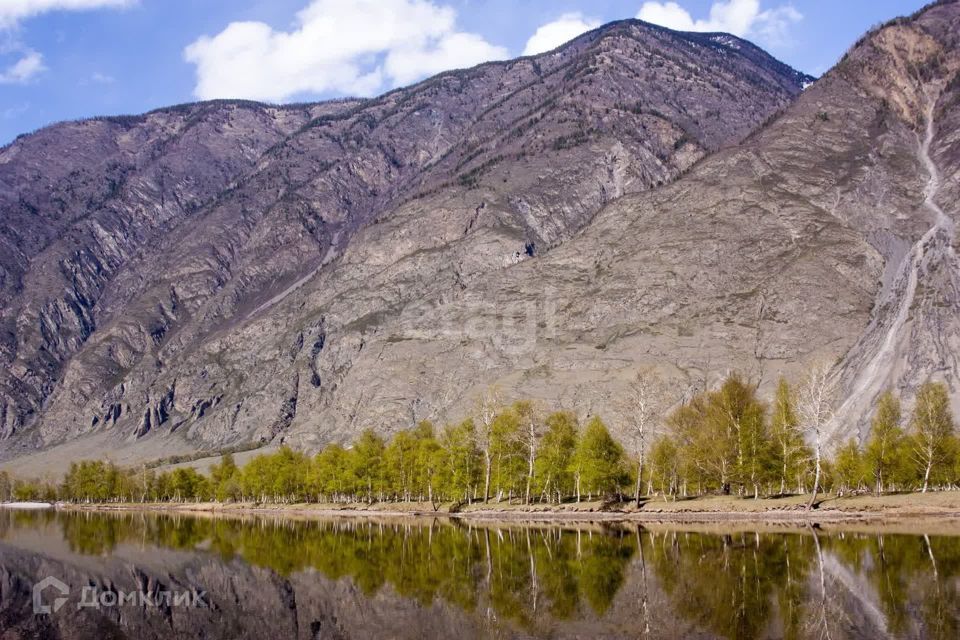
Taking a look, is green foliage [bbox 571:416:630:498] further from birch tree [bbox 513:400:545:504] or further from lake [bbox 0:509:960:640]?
lake [bbox 0:509:960:640]

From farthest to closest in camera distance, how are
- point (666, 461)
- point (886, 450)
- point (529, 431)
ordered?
point (529, 431) → point (666, 461) → point (886, 450)

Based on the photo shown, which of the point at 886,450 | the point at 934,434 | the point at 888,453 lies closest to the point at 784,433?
the point at 888,453

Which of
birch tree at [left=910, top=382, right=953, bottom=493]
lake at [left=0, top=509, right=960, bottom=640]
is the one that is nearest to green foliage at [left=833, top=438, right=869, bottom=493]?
birch tree at [left=910, top=382, right=953, bottom=493]

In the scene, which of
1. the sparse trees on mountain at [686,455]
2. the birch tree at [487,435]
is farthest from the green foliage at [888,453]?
the birch tree at [487,435]

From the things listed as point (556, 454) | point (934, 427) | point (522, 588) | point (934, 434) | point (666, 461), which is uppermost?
point (934, 427)

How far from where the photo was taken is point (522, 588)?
1641 inches

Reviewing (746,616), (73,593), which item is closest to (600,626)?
(746,616)

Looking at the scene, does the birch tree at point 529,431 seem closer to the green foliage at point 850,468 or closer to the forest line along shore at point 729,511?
the forest line along shore at point 729,511

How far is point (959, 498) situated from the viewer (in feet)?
230

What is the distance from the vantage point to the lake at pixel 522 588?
106 ft

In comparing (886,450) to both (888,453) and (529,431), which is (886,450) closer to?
(888,453)

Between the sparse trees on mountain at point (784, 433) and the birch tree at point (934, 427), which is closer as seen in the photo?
the sparse trees on mountain at point (784, 433)

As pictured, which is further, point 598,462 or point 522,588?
point 598,462

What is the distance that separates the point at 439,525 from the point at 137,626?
53902 mm
